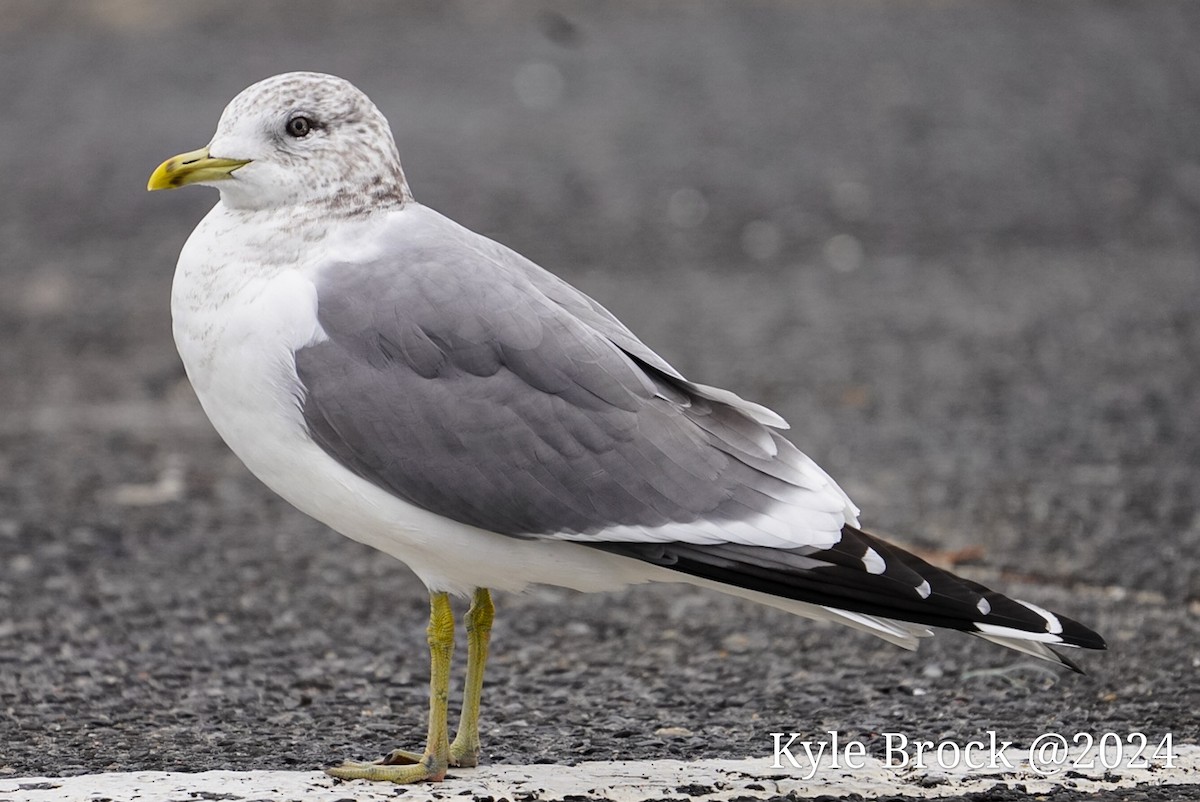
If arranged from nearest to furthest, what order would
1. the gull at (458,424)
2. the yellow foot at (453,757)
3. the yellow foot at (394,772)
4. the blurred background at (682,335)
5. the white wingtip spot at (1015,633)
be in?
the white wingtip spot at (1015,633)
the gull at (458,424)
the yellow foot at (394,772)
the yellow foot at (453,757)
the blurred background at (682,335)

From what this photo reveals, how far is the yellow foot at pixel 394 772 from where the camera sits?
3277 millimetres

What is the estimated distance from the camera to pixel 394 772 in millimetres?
3283

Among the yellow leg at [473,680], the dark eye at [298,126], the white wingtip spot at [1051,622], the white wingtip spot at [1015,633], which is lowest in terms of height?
the yellow leg at [473,680]

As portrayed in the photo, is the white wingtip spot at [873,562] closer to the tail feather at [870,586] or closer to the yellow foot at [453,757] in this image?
the tail feather at [870,586]

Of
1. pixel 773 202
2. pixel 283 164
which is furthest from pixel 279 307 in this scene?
pixel 773 202

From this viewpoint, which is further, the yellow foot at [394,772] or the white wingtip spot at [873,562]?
the yellow foot at [394,772]

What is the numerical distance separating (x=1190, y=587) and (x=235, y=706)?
8.78ft

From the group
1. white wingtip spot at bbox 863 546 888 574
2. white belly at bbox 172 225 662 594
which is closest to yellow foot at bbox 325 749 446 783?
white belly at bbox 172 225 662 594

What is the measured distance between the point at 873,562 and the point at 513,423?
74 centimetres

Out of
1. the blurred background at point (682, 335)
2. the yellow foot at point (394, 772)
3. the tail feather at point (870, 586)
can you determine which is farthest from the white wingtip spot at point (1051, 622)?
the yellow foot at point (394, 772)

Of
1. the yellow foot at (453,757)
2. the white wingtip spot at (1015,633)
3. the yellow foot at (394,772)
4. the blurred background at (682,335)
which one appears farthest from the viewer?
the blurred background at (682,335)

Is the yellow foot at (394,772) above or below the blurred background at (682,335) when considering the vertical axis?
below

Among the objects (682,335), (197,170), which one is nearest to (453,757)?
(197,170)

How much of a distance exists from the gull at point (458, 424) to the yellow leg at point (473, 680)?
10 centimetres
